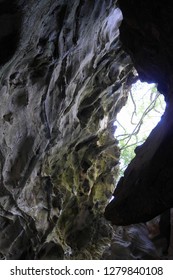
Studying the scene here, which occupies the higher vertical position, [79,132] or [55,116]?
[79,132]

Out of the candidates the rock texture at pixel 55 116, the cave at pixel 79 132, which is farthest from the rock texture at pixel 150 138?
the rock texture at pixel 55 116

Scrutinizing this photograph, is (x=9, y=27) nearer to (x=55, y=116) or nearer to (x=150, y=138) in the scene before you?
(x=55, y=116)

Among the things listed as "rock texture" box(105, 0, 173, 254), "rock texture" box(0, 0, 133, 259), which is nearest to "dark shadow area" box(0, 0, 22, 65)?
"rock texture" box(0, 0, 133, 259)

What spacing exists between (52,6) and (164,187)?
404 cm

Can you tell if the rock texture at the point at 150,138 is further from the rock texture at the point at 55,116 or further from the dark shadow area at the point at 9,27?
the dark shadow area at the point at 9,27

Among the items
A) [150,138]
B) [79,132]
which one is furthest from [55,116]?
[150,138]

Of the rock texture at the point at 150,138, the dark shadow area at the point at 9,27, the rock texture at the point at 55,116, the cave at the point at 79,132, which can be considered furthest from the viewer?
the rock texture at the point at 55,116

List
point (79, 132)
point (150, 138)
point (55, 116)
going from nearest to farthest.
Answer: point (150, 138), point (55, 116), point (79, 132)

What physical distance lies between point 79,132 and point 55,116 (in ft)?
5.86

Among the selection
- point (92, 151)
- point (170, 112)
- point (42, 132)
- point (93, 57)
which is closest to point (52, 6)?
point (93, 57)

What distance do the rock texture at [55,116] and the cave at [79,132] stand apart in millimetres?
21

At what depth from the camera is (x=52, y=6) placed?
6359 millimetres

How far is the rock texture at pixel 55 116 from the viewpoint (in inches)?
249

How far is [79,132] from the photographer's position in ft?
29.2
